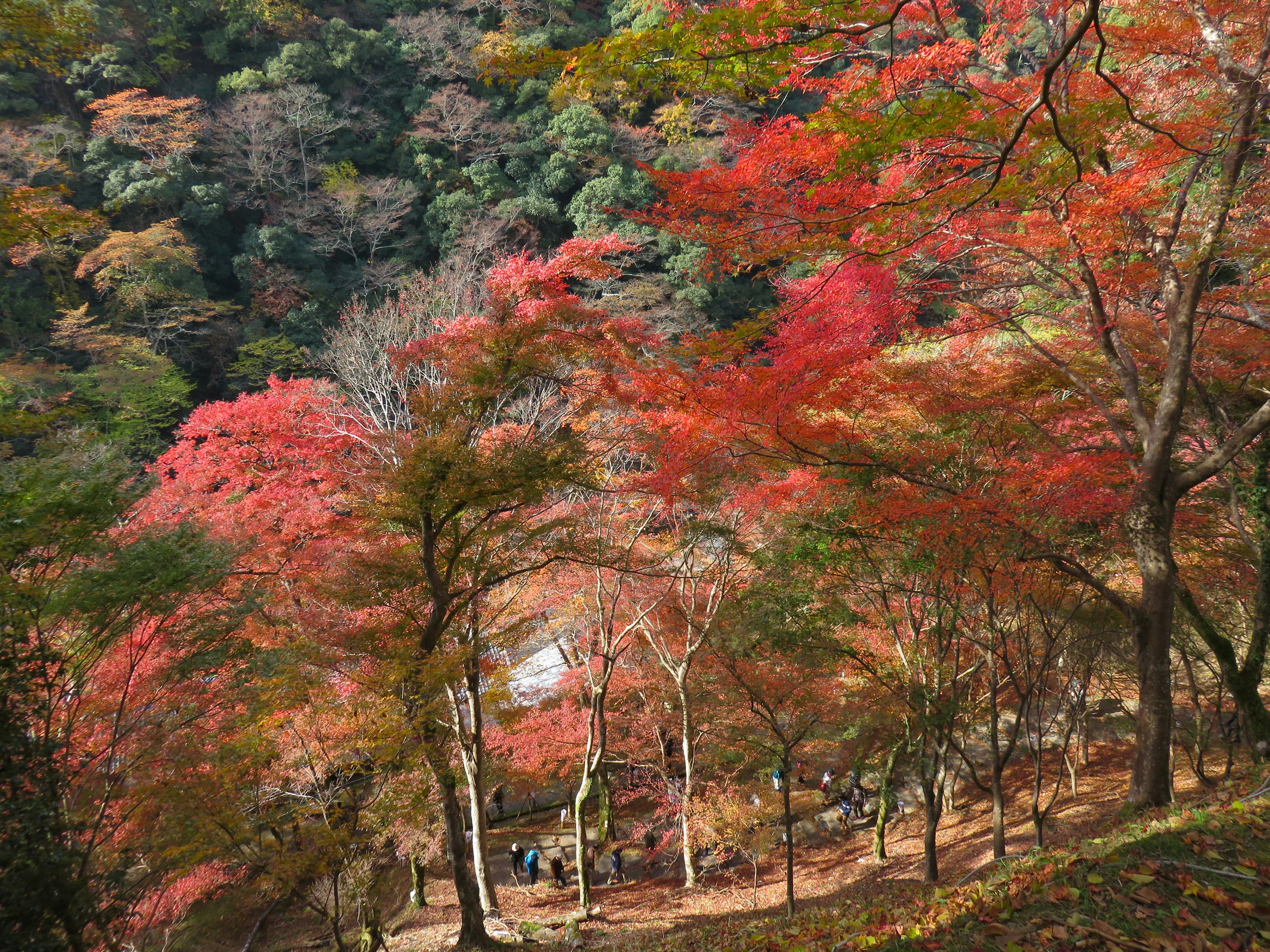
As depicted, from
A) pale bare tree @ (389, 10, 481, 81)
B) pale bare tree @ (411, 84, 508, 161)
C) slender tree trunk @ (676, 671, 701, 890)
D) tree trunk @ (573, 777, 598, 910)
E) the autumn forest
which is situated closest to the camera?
the autumn forest

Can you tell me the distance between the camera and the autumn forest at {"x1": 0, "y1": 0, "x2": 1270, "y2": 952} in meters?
4.45

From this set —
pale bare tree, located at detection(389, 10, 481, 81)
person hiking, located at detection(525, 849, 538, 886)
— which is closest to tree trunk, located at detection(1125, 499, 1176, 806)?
person hiking, located at detection(525, 849, 538, 886)

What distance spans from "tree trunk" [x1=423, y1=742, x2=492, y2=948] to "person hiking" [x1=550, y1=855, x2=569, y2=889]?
424 cm

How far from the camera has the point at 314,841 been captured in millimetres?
6664

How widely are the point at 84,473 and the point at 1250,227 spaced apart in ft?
39.8

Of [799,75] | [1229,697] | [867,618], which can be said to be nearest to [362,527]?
[799,75]

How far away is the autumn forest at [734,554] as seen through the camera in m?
4.45

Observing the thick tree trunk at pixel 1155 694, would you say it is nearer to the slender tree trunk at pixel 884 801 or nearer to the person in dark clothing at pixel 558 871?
the slender tree trunk at pixel 884 801

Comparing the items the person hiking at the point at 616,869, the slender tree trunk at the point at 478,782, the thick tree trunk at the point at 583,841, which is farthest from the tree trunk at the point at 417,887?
the person hiking at the point at 616,869

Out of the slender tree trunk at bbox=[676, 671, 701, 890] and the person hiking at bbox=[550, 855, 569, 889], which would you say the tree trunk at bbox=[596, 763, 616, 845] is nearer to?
the person hiking at bbox=[550, 855, 569, 889]

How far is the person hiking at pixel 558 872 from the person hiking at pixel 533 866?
33 centimetres

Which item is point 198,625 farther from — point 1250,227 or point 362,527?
point 1250,227

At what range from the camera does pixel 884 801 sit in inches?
438

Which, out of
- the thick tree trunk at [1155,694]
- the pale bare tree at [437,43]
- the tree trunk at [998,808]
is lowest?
the tree trunk at [998,808]
